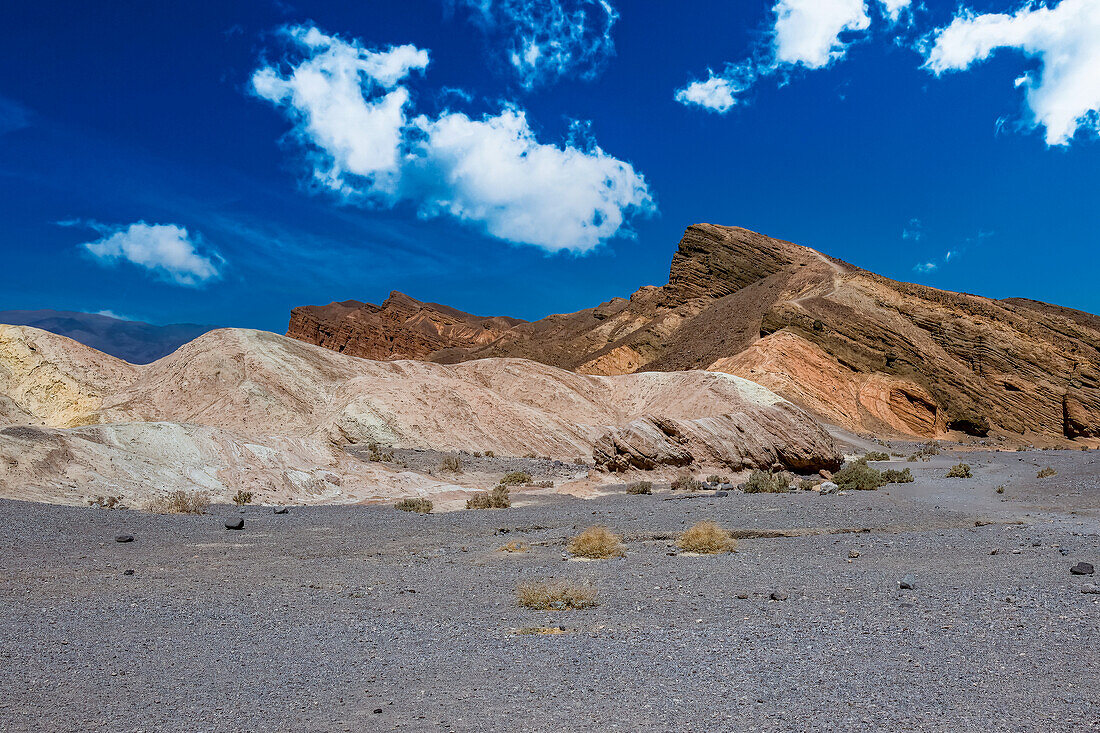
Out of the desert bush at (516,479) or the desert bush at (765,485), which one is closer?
the desert bush at (765,485)

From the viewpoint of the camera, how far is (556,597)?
24.5 ft

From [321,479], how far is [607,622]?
15368 millimetres

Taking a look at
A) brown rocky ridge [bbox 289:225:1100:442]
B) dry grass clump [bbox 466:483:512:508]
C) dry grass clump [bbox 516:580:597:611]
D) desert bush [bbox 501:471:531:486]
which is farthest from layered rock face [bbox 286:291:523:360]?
dry grass clump [bbox 516:580:597:611]

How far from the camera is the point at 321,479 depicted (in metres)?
20.2

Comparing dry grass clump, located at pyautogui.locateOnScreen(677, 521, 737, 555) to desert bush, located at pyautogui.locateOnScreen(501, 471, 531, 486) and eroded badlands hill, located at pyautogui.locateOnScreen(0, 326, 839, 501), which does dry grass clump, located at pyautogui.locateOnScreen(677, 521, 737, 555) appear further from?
desert bush, located at pyautogui.locateOnScreen(501, 471, 531, 486)

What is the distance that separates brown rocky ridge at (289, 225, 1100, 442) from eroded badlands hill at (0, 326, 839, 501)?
12.4 m

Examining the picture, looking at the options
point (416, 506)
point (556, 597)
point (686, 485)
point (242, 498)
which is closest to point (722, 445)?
point (686, 485)

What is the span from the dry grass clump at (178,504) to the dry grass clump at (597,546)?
29.9 ft

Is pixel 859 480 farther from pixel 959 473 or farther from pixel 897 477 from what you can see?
pixel 959 473

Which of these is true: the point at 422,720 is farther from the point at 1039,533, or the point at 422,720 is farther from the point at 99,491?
the point at 99,491

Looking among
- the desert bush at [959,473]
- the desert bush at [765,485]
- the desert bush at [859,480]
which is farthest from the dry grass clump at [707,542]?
the desert bush at [959,473]

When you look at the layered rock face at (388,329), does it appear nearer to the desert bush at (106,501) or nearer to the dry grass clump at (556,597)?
the desert bush at (106,501)

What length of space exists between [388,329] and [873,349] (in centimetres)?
8694

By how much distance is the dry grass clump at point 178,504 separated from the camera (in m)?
14.9
